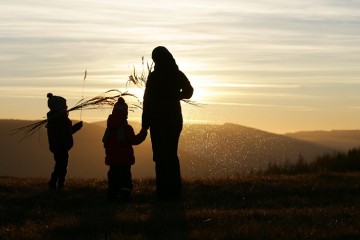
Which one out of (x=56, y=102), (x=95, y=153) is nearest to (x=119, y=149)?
(x=56, y=102)

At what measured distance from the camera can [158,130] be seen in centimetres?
1427

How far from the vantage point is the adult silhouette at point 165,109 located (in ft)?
46.7

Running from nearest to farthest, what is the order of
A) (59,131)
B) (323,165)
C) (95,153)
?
(59,131) → (323,165) → (95,153)

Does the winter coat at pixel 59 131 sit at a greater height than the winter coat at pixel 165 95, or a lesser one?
lesser

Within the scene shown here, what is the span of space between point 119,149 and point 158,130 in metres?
0.88

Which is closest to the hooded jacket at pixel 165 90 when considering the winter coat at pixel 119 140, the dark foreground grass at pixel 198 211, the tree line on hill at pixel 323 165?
the winter coat at pixel 119 140

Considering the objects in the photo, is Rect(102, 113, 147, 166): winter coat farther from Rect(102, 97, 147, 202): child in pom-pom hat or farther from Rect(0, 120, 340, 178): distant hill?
Rect(0, 120, 340, 178): distant hill

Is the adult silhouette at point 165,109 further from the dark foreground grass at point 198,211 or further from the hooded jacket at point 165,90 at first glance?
the dark foreground grass at point 198,211

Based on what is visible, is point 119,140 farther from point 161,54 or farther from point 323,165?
point 323,165

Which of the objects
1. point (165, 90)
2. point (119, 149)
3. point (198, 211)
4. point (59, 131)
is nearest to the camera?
point (198, 211)

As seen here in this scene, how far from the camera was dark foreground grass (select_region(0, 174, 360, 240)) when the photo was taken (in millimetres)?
10844

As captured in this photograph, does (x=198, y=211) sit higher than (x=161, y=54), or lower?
lower

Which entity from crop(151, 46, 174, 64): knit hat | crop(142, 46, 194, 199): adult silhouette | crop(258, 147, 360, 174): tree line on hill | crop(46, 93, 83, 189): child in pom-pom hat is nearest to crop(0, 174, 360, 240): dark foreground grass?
crop(46, 93, 83, 189): child in pom-pom hat

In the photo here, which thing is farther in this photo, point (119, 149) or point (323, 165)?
point (323, 165)
